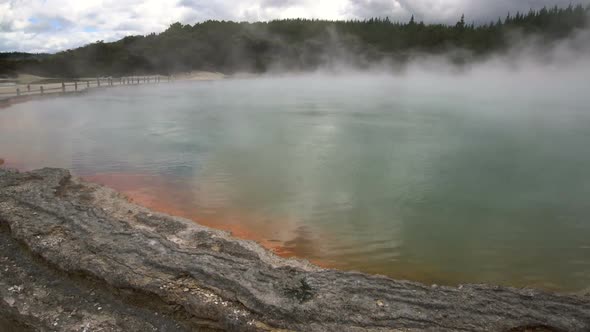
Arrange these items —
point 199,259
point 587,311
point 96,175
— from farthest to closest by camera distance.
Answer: point 96,175 < point 199,259 < point 587,311

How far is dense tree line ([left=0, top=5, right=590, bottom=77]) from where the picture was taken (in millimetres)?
50031

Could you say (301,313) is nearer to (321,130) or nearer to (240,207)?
(240,207)

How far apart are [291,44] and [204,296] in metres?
72.6

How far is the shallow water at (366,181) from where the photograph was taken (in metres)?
5.26

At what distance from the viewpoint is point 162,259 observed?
393 cm

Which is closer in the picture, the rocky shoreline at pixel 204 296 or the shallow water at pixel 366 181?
the rocky shoreline at pixel 204 296

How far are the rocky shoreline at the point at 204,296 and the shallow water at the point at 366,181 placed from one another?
1.19 meters

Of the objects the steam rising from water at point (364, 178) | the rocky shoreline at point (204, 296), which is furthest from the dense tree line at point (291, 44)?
the rocky shoreline at point (204, 296)

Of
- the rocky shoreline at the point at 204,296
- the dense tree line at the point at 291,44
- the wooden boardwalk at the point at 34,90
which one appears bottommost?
the rocky shoreline at the point at 204,296

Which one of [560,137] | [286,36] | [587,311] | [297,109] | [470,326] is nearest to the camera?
[470,326]

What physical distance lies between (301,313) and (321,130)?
11143mm

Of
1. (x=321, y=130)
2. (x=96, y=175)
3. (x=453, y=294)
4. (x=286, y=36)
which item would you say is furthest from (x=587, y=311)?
(x=286, y=36)

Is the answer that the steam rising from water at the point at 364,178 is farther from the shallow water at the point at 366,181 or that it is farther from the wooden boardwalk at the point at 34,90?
the wooden boardwalk at the point at 34,90

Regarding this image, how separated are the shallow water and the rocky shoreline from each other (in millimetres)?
1190
